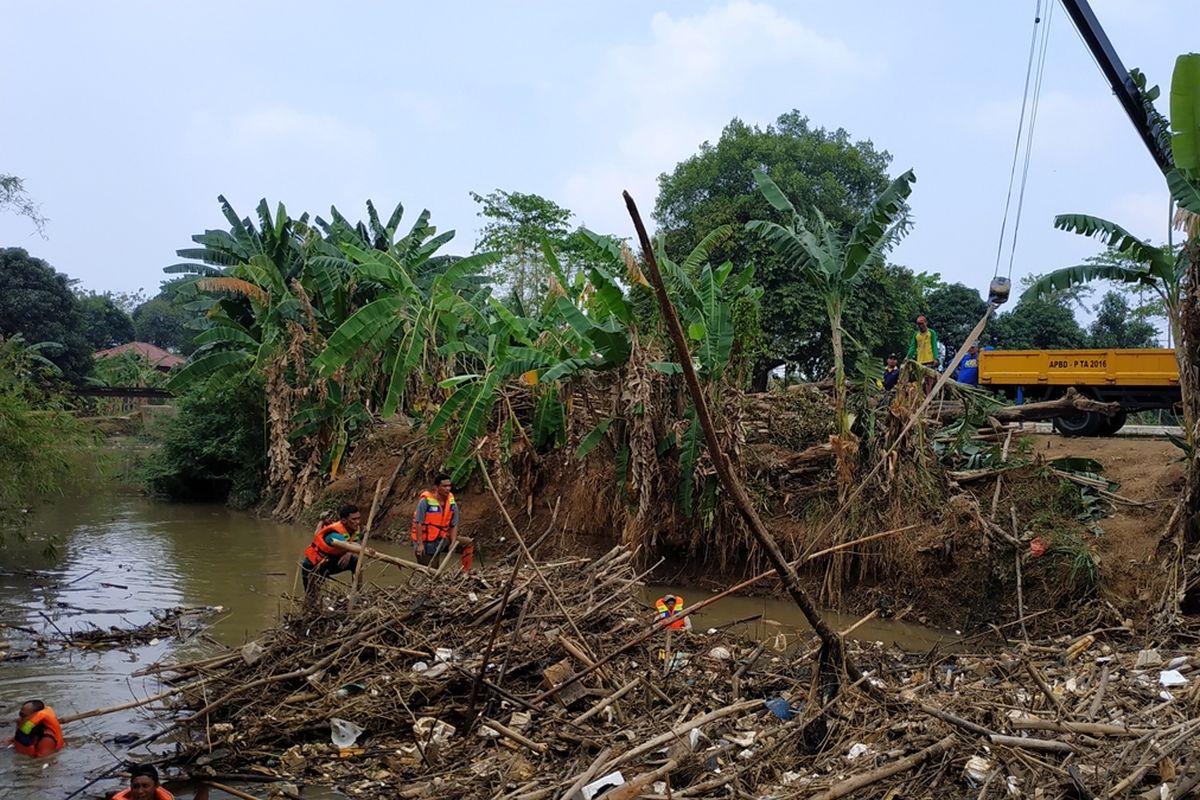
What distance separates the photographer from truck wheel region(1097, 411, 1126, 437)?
14.3 m

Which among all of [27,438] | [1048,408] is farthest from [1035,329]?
[27,438]

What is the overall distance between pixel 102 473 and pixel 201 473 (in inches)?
319

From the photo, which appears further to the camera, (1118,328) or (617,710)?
(1118,328)

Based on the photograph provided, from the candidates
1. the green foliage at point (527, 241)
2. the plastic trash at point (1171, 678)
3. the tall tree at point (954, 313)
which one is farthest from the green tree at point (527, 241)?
the plastic trash at point (1171, 678)

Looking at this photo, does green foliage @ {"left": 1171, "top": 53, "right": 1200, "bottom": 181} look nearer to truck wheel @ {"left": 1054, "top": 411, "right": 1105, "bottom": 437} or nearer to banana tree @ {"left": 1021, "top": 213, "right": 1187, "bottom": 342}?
banana tree @ {"left": 1021, "top": 213, "right": 1187, "bottom": 342}

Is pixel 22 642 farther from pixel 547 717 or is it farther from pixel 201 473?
pixel 201 473

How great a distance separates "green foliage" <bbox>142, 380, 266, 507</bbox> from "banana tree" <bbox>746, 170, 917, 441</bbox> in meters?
13.0

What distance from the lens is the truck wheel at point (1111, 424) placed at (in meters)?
14.3

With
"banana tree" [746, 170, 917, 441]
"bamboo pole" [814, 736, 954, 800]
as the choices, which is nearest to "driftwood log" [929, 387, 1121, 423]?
"banana tree" [746, 170, 917, 441]

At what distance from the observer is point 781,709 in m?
5.64

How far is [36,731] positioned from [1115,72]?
12124 millimetres

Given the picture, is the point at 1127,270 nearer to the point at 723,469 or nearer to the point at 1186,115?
the point at 1186,115

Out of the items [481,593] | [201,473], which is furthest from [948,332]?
[481,593]

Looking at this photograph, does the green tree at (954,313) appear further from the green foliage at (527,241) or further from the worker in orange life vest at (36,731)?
the worker in orange life vest at (36,731)
